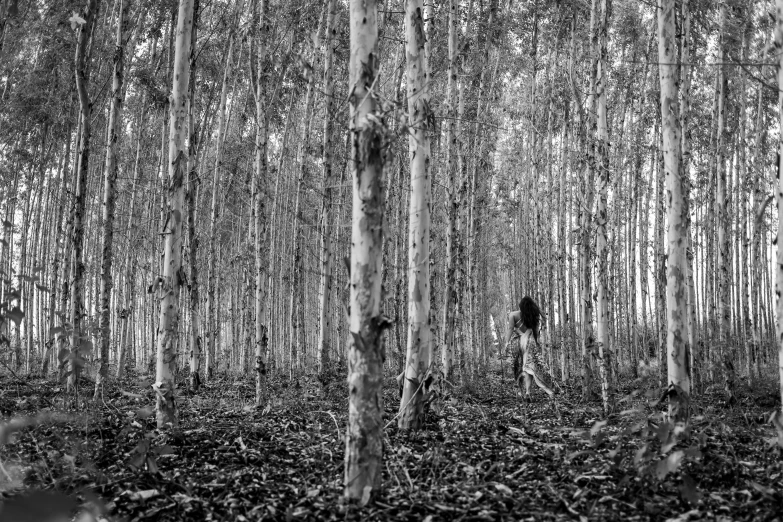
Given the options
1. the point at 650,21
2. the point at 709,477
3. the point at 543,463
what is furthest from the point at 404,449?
the point at 650,21

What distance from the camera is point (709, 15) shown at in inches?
562

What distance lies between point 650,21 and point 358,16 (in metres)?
14.1

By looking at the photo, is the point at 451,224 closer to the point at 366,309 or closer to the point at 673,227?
the point at 673,227

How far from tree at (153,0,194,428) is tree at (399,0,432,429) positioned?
8.32 feet

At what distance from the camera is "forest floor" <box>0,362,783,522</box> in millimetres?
3555

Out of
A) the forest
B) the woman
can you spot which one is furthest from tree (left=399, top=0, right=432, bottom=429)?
the woman

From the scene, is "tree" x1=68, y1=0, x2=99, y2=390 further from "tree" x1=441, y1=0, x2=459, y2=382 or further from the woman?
the woman

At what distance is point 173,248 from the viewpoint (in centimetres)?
634

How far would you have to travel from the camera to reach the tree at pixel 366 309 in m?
3.65

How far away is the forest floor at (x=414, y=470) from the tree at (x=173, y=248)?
48 centimetres

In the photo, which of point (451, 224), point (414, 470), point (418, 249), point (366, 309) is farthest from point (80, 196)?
point (414, 470)

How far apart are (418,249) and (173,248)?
273 cm

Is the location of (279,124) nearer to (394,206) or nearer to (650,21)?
(394,206)

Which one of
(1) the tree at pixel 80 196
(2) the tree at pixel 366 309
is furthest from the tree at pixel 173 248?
(2) the tree at pixel 366 309
